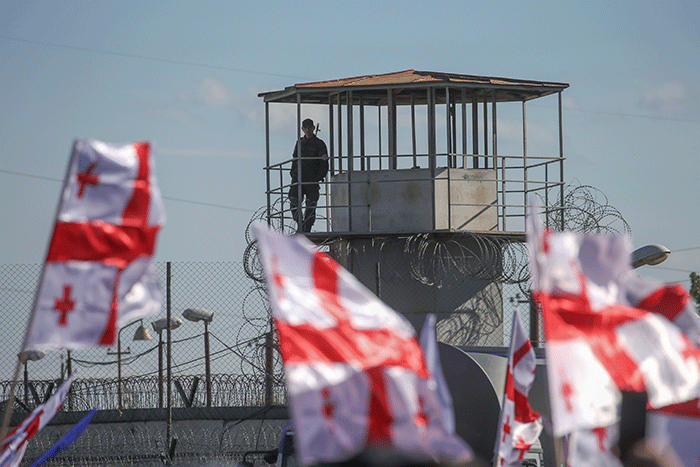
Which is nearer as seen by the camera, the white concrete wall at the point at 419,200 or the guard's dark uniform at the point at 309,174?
the white concrete wall at the point at 419,200

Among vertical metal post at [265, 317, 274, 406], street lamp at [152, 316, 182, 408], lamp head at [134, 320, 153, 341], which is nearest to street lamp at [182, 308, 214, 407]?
street lamp at [152, 316, 182, 408]

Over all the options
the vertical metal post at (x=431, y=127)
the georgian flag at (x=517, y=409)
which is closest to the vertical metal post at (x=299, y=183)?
the vertical metal post at (x=431, y=127)

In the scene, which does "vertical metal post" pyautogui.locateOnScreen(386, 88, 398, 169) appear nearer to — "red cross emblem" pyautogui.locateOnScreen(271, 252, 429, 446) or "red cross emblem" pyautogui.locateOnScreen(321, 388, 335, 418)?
"red cross emblem" pyautogui.locateOnScreen(271, 252, 429, 446)

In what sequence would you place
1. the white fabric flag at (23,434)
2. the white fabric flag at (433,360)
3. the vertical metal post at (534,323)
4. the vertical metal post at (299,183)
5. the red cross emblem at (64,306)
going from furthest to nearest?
the vertical metal post at (299,183) → the vertical metal post at (534,323) → the white fabric flag at (23,434) → the white fabric flag at (433,360) → the red cross emblem at (64,306)

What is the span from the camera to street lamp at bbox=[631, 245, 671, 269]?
13692mm

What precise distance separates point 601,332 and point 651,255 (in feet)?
25.0

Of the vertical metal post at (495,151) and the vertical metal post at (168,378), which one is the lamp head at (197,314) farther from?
the vertical metal post at (495,151)

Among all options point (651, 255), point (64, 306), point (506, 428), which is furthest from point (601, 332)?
point (651, 255)

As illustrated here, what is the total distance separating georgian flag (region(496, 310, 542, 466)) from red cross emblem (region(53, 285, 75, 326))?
338cm

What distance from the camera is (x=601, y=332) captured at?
21.3 feet

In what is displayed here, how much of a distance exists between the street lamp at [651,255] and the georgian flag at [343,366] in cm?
810

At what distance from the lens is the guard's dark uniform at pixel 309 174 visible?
17969 mm

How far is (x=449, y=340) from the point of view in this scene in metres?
17.9

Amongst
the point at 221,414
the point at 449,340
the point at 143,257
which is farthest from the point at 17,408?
the point at 143,257
